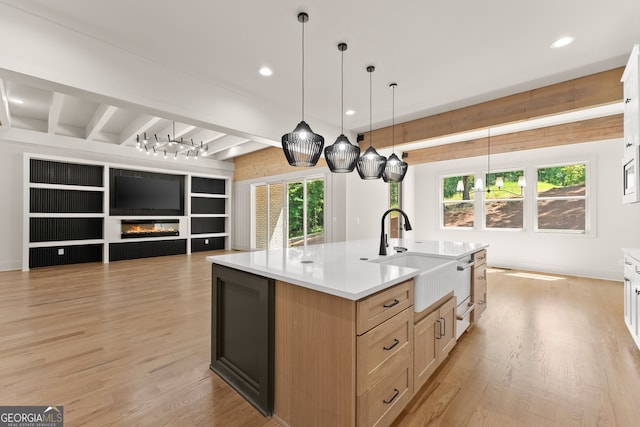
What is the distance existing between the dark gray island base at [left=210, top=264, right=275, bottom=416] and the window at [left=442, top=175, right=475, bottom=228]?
250 inches

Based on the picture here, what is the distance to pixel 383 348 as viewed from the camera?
1.45m

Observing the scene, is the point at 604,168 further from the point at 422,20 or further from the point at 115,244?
the point at 115,244

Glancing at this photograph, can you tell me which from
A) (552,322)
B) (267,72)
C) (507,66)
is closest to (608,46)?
(507,66)

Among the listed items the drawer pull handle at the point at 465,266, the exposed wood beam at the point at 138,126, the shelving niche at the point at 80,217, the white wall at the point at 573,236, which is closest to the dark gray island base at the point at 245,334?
the drawer pull handle at the point at 465,266

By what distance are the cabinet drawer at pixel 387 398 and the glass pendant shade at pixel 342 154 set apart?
5.75 ft

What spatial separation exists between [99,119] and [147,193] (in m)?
2.73

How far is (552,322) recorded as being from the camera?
3174 millimetres

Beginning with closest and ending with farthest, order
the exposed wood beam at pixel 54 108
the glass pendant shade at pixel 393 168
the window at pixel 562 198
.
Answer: the glass pendant shade at pixel 393 168 → the exposed wood beam at pixel 54 108 → the window at pixel 562 198

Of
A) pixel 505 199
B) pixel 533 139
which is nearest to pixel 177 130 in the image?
pixel 533 139

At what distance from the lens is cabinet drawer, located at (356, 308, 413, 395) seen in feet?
4.28

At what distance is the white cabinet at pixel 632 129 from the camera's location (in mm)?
2299

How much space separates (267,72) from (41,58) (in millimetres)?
1980

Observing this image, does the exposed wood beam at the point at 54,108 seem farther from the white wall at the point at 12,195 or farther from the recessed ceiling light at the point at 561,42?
the recessed ceiling light at the point at 561,42

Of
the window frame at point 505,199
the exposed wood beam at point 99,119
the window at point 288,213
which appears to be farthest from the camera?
the window at point 288,213
